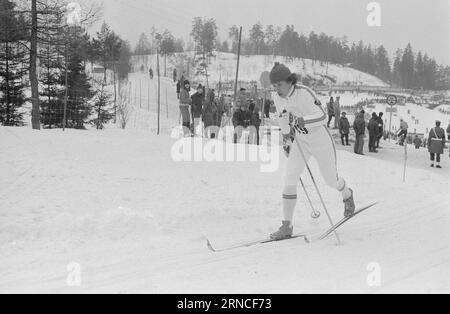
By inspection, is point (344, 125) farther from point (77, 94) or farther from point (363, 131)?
point (77, 94)

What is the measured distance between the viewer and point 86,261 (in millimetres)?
5266

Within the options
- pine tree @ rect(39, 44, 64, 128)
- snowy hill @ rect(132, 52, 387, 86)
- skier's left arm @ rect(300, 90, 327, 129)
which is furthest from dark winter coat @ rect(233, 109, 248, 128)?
snowy hill @ rect(132, 52, 387, 86)

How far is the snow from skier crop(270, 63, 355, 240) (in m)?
0.71

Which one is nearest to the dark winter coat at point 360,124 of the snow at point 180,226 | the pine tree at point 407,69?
the snow at point 180,226

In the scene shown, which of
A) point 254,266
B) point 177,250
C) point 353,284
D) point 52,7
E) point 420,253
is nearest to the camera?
point 353,284

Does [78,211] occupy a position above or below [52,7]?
below

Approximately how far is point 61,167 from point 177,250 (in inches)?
179

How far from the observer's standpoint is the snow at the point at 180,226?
15.0 feet

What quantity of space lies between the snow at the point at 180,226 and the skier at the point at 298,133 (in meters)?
0.71

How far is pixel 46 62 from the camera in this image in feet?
75.6

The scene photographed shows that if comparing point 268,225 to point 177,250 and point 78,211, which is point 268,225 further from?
point 78,211

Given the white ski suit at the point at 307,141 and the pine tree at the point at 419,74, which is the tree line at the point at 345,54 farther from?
the white ski suit at the point at 307,141

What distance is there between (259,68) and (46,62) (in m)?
75.2
